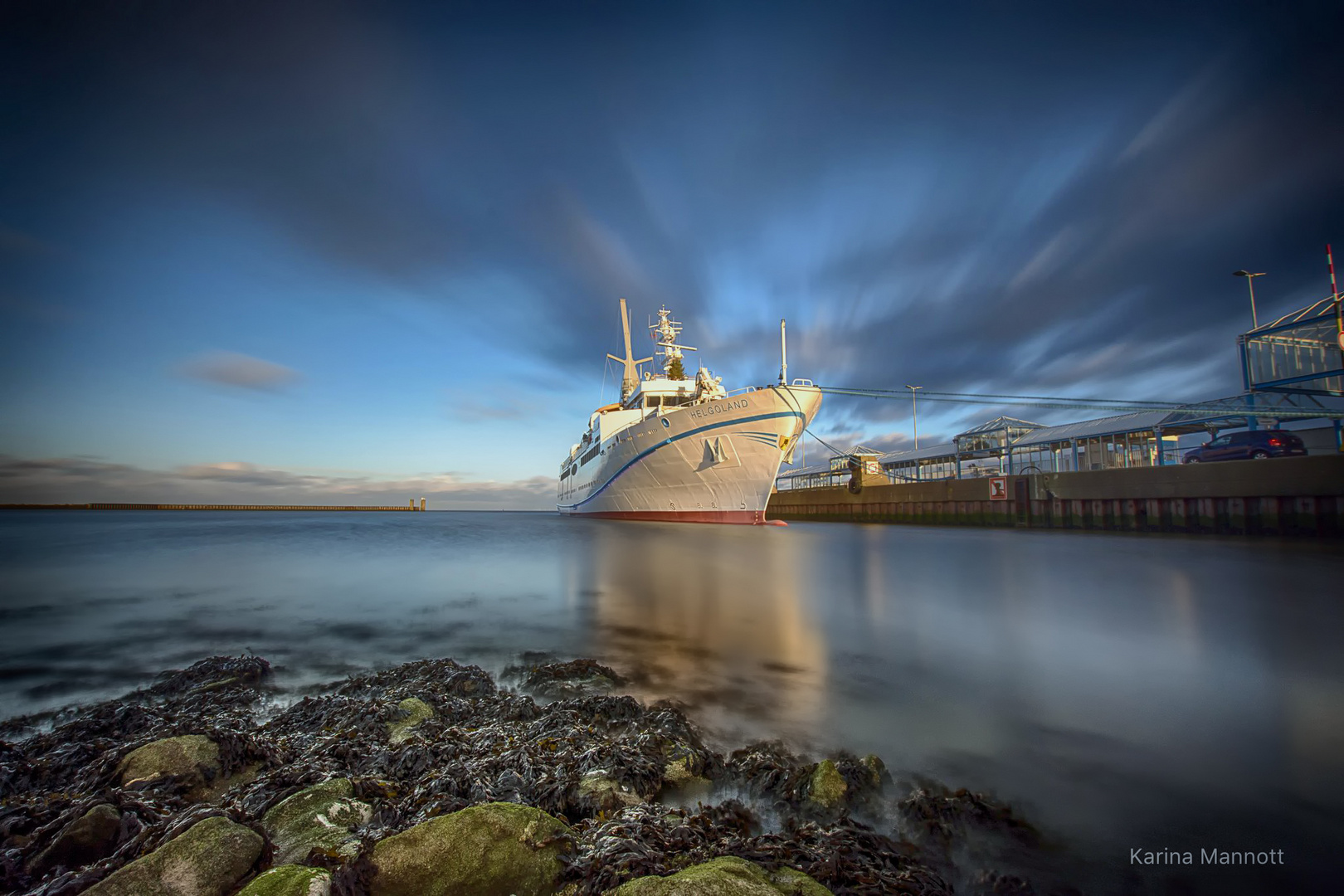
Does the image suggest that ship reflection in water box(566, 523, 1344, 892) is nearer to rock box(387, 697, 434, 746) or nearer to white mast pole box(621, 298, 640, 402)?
rock box(387, 697, 434, 746)

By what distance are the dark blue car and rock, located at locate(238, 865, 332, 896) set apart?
3290cm

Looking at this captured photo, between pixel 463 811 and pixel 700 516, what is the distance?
100 ft

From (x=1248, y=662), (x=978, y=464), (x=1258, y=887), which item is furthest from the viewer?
(x=978, y=464)

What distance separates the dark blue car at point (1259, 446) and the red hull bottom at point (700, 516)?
2060 centimetres

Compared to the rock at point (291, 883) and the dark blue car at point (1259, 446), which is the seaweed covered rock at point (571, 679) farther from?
the dark blue car at point (1259, 446)

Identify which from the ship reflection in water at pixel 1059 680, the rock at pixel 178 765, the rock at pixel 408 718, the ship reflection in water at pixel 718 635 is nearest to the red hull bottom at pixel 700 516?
the ship reflection in water at pixel 718 635

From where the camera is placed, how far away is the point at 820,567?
1507 cm

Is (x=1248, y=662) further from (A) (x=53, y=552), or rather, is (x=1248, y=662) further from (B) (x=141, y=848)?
(A) (x=53, y=552)

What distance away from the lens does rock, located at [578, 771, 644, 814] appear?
303 cm

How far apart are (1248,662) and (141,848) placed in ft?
32.7

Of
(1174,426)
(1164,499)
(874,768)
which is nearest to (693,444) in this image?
(1164,499)

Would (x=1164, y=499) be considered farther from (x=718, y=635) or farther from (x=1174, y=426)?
(x=718, y=635)

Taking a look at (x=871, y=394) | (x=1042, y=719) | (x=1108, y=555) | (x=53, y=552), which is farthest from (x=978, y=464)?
(x=53, y=552)

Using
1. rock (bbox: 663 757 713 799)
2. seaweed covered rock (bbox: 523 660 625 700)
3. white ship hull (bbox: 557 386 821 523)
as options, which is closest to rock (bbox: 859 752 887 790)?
rock (bbox: 663 757 713 799)
